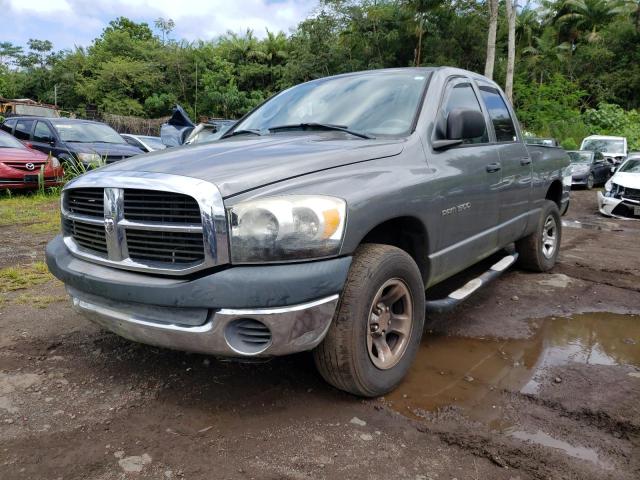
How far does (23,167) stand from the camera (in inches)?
372

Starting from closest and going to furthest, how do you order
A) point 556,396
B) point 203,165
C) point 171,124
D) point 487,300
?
point 203,165
point 556,396
point 487,300
point 171,124

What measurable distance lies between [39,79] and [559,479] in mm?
50205

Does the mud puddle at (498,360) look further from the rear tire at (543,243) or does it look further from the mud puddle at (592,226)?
the mud puddle at (592,226)

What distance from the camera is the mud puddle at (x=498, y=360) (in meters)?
2.63

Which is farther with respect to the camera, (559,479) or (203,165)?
(203,165)

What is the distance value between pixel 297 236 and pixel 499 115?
2.80 meters

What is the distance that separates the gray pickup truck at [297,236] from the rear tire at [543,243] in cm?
182

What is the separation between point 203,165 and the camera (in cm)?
236

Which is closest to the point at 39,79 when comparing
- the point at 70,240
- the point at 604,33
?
the point at 604,33

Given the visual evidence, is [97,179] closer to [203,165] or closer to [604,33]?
[203,165]

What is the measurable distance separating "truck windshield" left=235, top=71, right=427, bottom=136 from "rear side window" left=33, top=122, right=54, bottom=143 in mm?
8831

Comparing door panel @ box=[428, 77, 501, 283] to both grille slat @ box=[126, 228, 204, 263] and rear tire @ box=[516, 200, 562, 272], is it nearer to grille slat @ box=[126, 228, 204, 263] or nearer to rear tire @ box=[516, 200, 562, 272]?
rear tire @ box=[516, 200, 562, 272]

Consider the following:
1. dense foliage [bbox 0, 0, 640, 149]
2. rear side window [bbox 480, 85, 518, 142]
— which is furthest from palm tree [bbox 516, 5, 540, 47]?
rear side window [bbox 480, 85, 518, 142]

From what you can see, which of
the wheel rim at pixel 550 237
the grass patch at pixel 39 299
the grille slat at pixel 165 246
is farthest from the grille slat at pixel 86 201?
the wheel rim at pixel 550 237
